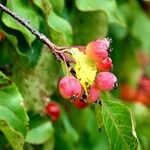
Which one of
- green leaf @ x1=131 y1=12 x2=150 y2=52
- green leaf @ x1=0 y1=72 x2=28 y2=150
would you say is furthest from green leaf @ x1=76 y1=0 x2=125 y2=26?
green leaf @ x1=131 y1=12 x2=150 y2=52

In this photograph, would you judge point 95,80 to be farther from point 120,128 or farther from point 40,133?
point 40,133

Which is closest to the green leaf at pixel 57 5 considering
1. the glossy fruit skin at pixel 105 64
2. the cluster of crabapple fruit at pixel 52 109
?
the cluster of crabapple fruit at pixel 52 109

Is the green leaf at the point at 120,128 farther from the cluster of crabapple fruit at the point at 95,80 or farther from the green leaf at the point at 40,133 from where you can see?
the green leaf at the point at 40,133

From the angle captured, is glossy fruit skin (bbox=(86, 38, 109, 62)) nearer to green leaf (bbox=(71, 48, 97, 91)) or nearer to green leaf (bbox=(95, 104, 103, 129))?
green leaf (bbox=(71, 48, 97, 91))

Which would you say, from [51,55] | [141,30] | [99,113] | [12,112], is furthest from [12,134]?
[141,30]

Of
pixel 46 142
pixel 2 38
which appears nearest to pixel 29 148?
pixel 46 142

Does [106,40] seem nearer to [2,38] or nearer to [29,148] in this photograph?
[2,38]
